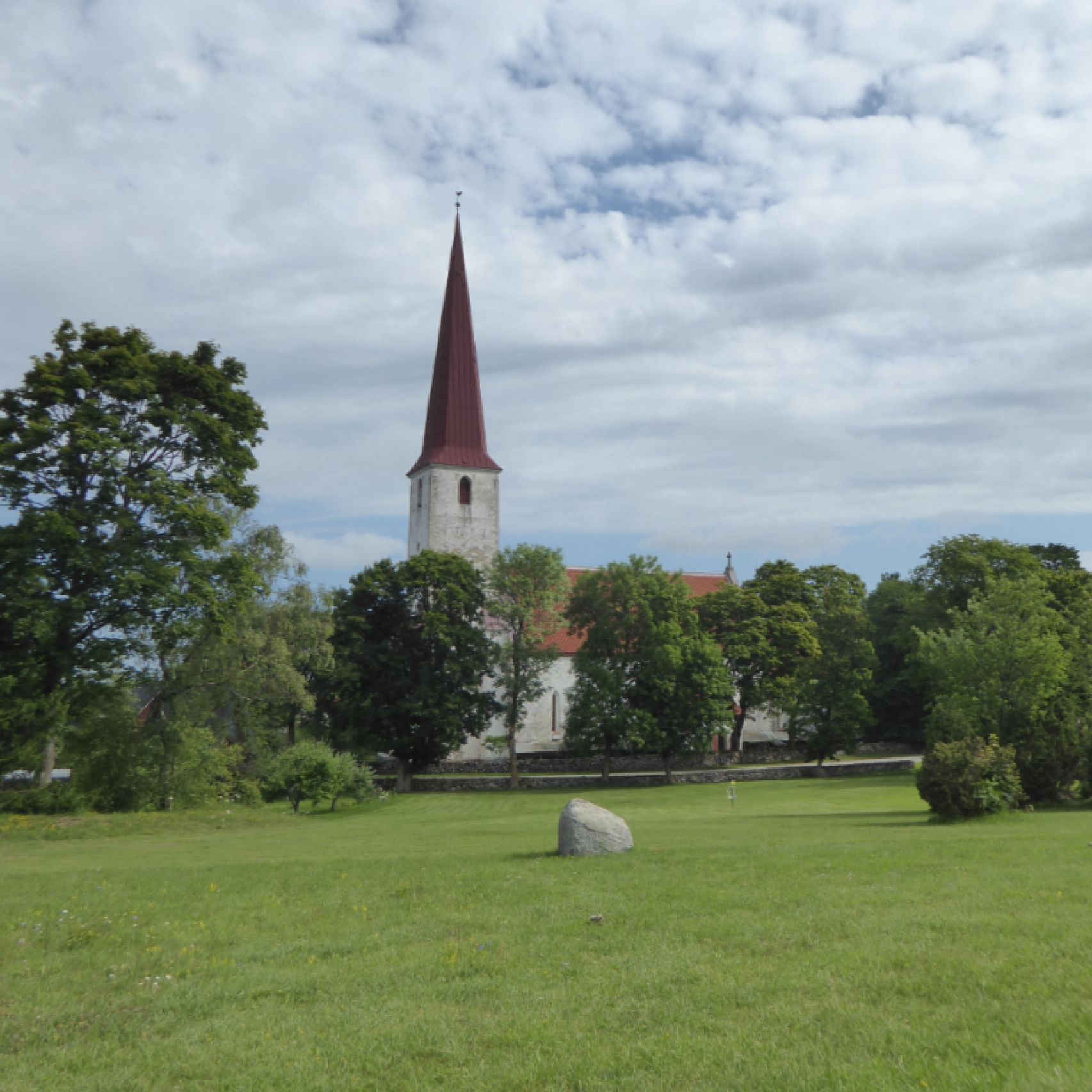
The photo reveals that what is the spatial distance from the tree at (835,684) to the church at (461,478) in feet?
34.5

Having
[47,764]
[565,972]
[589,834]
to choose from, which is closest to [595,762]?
[47,764]

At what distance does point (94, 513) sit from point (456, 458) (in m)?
37.7

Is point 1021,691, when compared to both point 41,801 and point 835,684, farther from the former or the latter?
point 41,801

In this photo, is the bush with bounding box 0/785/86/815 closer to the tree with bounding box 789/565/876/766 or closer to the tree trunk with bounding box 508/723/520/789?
the tree trunk with bounding box 508/723/520/789

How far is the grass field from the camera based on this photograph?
259 inches

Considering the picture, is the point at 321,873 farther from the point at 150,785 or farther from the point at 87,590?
the point at 150,785

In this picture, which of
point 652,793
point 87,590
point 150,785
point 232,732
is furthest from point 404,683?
point 87,590

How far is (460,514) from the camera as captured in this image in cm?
6562

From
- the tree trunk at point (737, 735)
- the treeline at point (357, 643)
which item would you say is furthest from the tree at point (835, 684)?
the tree trunk at point (737, 735)

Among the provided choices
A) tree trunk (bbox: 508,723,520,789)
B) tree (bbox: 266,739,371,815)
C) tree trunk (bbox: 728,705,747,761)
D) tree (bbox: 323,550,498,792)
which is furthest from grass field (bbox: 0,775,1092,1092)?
tree trunk (bbox: 728,705,747,761)

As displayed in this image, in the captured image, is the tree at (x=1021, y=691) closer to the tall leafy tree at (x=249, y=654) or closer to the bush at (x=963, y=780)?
the bush at (x=963, y=780)

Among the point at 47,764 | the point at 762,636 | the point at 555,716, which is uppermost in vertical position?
the point at 762,636

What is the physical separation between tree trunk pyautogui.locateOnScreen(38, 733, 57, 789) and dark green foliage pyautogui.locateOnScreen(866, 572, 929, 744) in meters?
48.5

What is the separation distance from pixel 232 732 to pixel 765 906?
35252mm
